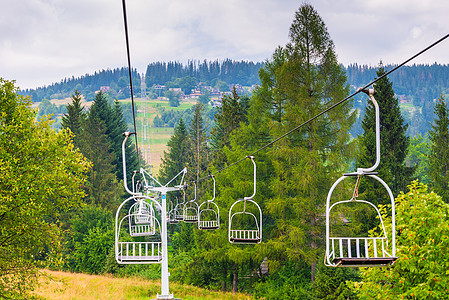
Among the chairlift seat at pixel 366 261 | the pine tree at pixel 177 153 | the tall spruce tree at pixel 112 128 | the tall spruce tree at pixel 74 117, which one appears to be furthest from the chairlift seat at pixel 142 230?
the pine tree at pixel 177 153

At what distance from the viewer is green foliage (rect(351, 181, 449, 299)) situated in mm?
15961

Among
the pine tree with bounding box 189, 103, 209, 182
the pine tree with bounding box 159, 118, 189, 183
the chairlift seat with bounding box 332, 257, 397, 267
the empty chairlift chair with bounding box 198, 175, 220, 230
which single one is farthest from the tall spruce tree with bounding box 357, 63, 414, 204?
the pine tree with bounding box 159, 118, 189, 183

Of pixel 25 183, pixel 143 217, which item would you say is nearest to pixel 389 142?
pixel 143 217

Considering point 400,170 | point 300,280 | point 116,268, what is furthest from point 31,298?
point 400,170

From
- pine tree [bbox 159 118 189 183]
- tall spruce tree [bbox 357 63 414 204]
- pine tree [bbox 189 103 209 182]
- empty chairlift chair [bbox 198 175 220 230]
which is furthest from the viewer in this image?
pine tree [bbox 159 118 189 183]

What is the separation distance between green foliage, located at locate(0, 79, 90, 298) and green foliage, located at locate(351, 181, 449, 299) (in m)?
12.0

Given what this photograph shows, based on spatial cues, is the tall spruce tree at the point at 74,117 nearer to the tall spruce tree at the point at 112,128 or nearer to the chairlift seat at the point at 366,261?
the tall spruce tree at the point at 112,128

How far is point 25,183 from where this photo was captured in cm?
1730

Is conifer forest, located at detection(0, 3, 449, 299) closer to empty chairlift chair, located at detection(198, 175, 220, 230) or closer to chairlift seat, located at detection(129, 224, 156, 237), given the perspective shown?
chairlift seat, located at detection(129, 224, 156, 237)

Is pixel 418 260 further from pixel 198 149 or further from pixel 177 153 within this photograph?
pixel 177 153

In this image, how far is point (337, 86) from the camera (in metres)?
26.1

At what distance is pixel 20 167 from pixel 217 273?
17.7 m

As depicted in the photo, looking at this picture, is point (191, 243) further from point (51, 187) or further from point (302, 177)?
point (51, 187)

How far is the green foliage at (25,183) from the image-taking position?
17.2 metres
